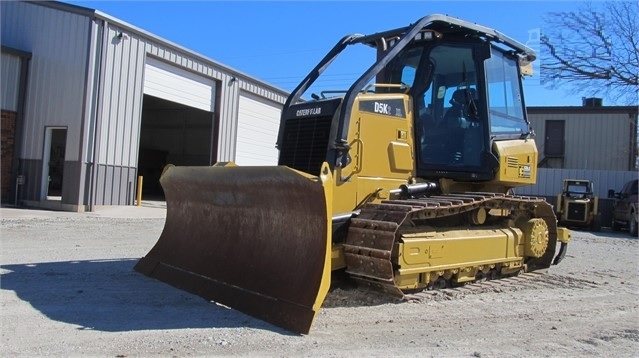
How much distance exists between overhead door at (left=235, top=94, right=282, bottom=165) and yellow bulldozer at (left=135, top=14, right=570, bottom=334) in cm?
1593

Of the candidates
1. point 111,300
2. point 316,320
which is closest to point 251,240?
point 316,320

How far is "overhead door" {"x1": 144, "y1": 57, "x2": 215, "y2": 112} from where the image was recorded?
18.3 meters

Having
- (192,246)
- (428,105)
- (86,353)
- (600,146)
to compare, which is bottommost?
(86,353)

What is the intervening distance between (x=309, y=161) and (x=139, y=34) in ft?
42.9

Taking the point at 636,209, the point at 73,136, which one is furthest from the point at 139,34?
the point at 636,209

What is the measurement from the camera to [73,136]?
638 inches

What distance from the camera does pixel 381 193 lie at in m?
6.50

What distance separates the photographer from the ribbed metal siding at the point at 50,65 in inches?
642

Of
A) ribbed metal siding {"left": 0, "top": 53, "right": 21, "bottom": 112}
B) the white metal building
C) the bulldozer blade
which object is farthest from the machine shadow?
ribbed metal siding {"left": 0, "top": 53, "right": 21, "bottom": 112}

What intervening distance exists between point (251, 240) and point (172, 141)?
84.7ft

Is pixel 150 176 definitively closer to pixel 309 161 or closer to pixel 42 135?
pixel 42 135

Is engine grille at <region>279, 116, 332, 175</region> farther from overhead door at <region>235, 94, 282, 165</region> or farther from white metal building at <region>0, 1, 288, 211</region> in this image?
overhead door at <region>235, 94, 282, 165</region>

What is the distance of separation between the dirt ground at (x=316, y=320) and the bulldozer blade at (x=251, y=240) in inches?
8.4

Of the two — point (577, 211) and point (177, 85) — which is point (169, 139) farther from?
point (577, 211)
